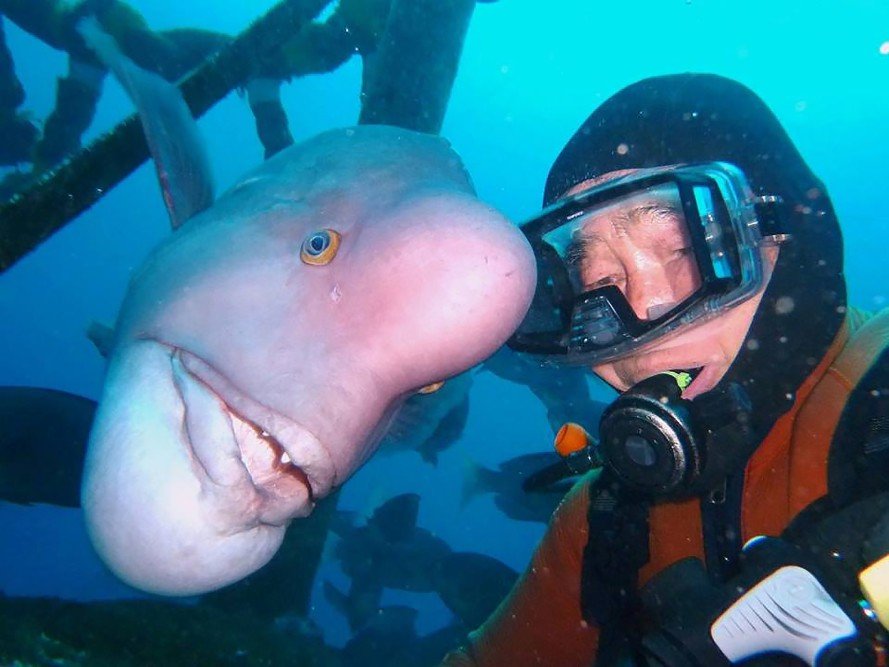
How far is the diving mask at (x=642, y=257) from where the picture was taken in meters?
2.09

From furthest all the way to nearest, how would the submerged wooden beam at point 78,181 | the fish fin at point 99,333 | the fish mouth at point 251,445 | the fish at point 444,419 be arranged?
the fish at point 444,419, the fish fin at point 99,333, the submerged wooden beam at point 78,181, the fish mouth at point 251,445

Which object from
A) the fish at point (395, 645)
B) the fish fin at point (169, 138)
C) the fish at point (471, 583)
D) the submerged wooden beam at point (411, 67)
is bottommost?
the fish at point (395, 645)

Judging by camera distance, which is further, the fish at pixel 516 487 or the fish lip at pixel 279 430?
the fish at pixel 516 487

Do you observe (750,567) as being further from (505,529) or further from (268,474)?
(505,529)

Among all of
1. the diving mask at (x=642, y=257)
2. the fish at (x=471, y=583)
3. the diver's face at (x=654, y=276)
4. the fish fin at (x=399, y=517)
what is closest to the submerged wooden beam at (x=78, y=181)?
the diving mask at (x=642, y=257)

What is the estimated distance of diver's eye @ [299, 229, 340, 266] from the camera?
5.02ft

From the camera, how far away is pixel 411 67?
Answer: 637 cm

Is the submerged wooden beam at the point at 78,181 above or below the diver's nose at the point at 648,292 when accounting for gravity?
above

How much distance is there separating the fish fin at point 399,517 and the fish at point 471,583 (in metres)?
1.19

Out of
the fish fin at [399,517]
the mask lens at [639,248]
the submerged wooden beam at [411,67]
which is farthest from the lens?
the fish fin at [399,517]

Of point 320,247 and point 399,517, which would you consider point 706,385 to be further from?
point 399,517

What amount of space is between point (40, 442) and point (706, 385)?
6.32 m

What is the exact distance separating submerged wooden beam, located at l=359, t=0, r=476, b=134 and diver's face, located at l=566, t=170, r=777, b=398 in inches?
167

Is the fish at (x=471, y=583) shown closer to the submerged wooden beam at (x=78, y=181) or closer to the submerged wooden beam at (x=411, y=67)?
the submerged wooden beam at (x=411, y=67)
